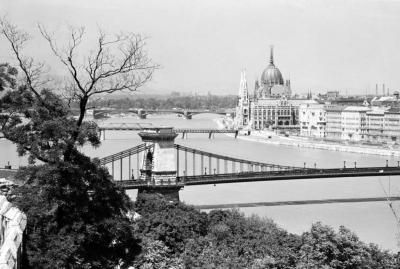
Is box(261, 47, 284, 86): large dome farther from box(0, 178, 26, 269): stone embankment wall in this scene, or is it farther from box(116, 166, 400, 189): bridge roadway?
box(0, 178, 26, 269): stone embankment wall

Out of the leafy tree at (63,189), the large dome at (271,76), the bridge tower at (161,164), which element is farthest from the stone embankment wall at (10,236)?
the large dome at (271,76)

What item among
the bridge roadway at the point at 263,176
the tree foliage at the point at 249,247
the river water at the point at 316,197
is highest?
the tree foliage at the point at 249,247

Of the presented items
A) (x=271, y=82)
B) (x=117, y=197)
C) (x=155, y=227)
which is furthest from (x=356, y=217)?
(x=271, y=82)

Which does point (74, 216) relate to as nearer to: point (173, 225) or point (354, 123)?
point (173, 225)

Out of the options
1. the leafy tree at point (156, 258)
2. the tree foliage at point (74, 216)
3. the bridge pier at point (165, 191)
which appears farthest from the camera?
the bridge pier at point (165, 191)

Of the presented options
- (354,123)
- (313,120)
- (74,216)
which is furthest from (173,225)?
(313,120)

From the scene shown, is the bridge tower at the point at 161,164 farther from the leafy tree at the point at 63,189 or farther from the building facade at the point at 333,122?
the building facade at the point at 333,122
